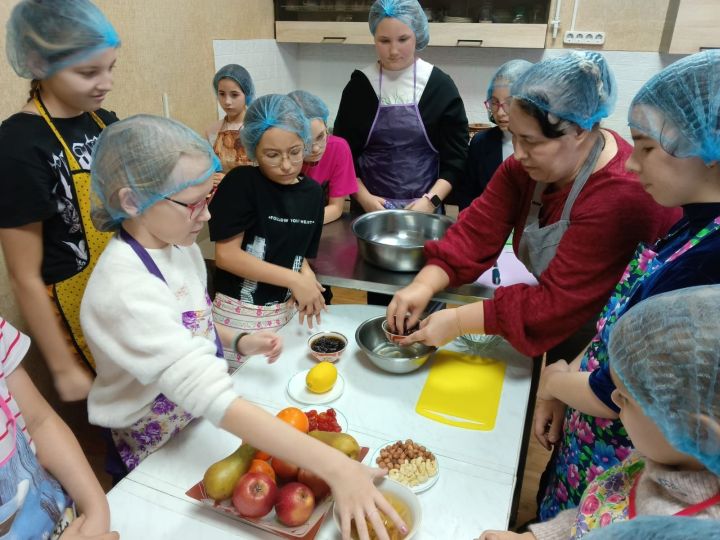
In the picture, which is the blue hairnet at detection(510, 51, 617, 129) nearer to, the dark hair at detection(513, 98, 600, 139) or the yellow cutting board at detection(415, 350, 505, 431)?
the dark hair at detection(513, 98, 600, 139)

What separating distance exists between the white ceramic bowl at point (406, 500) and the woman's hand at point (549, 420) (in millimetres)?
520

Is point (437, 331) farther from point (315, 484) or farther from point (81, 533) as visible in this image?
point (81, 533)

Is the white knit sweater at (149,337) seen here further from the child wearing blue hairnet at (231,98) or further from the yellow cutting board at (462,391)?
the child wearing blue hairnet at (231,98)

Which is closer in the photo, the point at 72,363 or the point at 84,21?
the point at 84,21

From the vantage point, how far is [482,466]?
100 centimetres

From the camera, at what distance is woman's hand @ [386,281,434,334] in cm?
134

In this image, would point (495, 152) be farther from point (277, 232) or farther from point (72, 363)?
point (72, 363)

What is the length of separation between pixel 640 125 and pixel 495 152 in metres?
1.41

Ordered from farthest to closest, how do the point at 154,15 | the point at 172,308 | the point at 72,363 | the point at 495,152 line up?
the point at 154,15 < the point at 495,152 < the point at 72,363 < the point at 172,308

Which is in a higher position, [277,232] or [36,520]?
[277,232]

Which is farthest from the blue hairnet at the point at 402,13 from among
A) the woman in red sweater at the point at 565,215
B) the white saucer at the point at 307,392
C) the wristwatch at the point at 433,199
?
the white saucer at the point at 307,392

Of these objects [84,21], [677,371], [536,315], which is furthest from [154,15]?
[677,371]

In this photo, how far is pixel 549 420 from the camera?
1.24 m

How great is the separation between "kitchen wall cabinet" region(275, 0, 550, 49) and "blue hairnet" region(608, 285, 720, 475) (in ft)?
10.3
